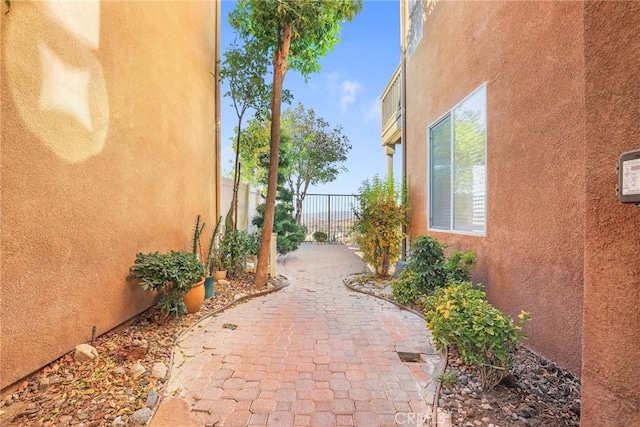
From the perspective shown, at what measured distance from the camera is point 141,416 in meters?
1.81

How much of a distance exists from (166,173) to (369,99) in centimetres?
982

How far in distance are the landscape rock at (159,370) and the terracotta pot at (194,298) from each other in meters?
1.17

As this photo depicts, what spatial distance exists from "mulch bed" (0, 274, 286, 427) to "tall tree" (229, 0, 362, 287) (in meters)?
2.46

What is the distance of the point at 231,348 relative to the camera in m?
2.82

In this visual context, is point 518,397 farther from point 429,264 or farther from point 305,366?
point 429,264

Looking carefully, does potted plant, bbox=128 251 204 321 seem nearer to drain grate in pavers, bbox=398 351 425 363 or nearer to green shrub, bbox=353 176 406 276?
drain grate in pavers, bbox=398 351 425 363

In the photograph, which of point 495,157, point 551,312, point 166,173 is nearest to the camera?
point 551,312

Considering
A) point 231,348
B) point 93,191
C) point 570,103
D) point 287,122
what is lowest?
point 231,348

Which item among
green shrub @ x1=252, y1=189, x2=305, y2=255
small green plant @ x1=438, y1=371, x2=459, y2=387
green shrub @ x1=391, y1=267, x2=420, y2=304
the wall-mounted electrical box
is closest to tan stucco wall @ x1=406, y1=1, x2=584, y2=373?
green shrub @ x1=391, y1=267, x2=420, y2=304

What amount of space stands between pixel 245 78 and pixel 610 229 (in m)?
5.51

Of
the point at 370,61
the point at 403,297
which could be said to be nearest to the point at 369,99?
the point at 370,61

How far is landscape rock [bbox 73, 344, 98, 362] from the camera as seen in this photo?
2.32m

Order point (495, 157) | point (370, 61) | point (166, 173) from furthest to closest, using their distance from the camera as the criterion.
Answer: point (370, 61)
point (166, 173)
point (495, 157)

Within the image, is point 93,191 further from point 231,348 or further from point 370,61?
point 370,61
